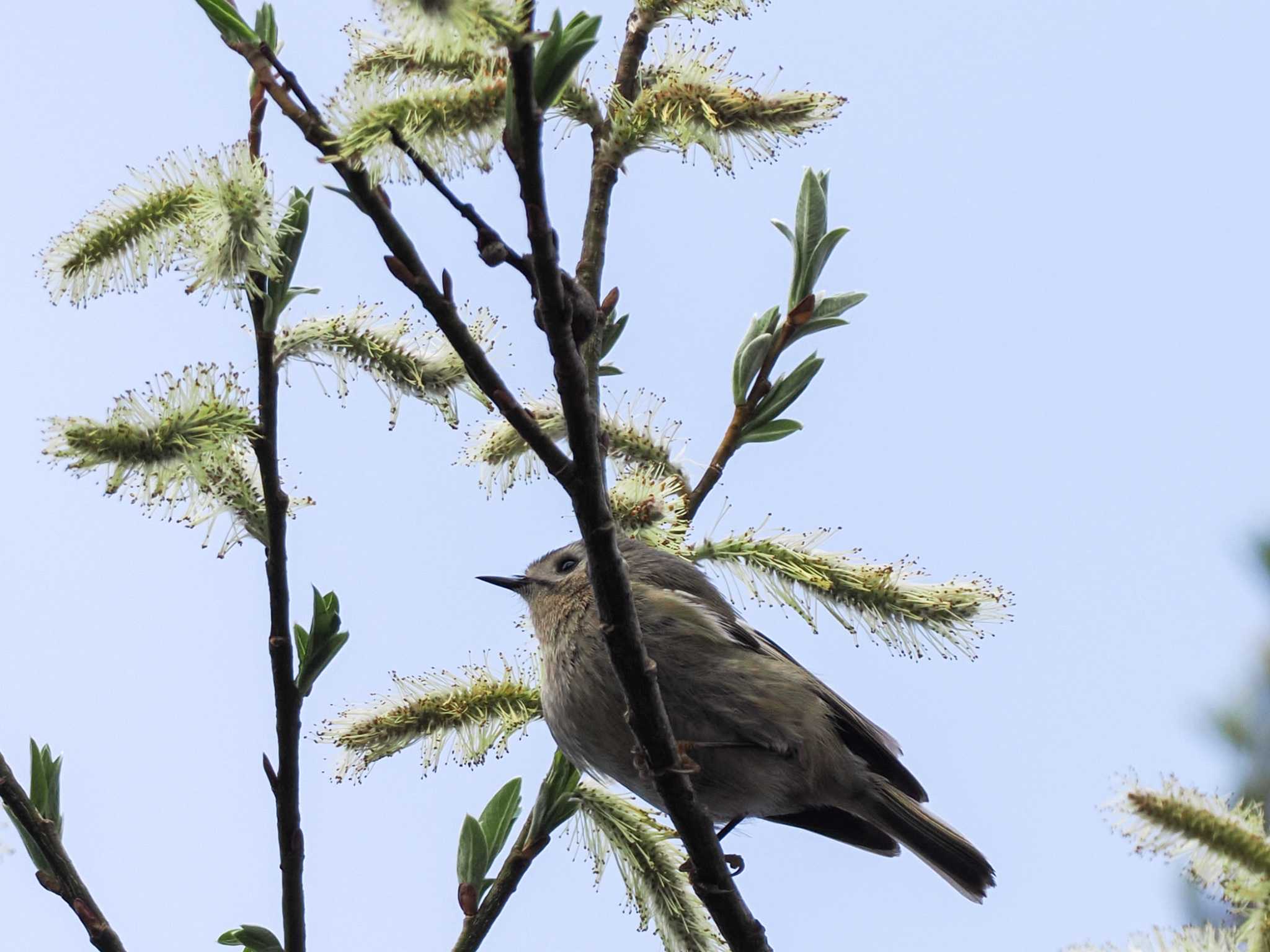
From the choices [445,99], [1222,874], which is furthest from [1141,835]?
[445,99]

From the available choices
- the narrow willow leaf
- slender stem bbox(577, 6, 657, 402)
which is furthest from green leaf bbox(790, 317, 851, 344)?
the narrow willow leaf

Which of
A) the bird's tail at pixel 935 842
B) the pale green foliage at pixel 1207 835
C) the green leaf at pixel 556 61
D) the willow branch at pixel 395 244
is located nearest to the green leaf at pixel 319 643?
the willow branch at pixel 395 244

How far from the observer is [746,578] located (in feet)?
12.5

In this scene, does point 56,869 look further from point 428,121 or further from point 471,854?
point 428,121

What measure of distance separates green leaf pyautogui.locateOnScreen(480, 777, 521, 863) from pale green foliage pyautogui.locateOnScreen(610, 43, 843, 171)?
1.64 m

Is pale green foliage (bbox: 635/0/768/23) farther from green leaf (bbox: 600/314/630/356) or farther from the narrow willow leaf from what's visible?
the narrow willow leaf

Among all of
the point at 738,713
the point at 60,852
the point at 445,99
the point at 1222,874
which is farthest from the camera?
the point at 738,713

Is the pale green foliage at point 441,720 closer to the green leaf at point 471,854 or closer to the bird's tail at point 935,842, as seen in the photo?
the green leaf at point 471,854

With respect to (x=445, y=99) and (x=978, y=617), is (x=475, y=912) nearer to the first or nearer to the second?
(x=978, y=617)

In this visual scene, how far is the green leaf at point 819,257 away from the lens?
3.87 meters

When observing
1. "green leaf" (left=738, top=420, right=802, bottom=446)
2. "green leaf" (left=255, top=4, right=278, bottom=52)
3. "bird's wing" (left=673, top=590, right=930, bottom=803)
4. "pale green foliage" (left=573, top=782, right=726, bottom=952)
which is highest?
"green leaf" (left=255, top=4, right=278, bottom=52)

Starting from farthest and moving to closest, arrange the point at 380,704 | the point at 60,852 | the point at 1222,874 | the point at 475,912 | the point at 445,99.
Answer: the point at 380,704 < the point at 475,912 < the point at 60,852 < the point at 445,99 < the point at 1222,874

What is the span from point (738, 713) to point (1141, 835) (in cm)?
309

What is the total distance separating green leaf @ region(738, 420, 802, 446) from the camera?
3.84 meters
